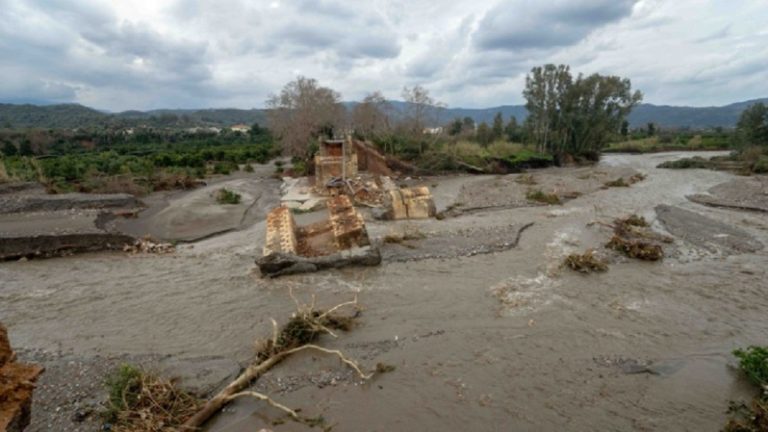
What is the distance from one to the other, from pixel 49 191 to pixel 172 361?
20.9m

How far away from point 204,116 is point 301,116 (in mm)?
142918

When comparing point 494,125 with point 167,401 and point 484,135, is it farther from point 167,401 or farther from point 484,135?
point 167,401

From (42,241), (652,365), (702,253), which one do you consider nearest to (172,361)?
(652,365)

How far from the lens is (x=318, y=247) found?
1262 centimetres

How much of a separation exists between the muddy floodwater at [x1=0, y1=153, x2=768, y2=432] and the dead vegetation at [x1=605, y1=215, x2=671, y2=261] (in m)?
0.37

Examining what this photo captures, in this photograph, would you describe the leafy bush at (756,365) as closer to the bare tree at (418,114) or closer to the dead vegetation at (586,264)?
the dead vegetation at (586,264)

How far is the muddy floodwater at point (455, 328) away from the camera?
5945 mm

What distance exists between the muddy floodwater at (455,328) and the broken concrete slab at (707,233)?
12 cm

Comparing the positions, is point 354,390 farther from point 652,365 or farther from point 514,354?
point 652,365

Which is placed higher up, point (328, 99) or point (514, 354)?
point (328, 99)

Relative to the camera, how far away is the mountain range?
96.4 m

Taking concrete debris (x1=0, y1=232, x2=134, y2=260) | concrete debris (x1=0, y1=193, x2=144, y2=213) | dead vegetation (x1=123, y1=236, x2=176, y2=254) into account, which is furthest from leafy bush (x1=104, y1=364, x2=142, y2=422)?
concrete debris (x1=0, y1=193, x2=144, y2=213)

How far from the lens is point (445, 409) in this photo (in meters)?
5.93

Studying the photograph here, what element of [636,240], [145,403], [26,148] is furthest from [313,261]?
[26,148]
